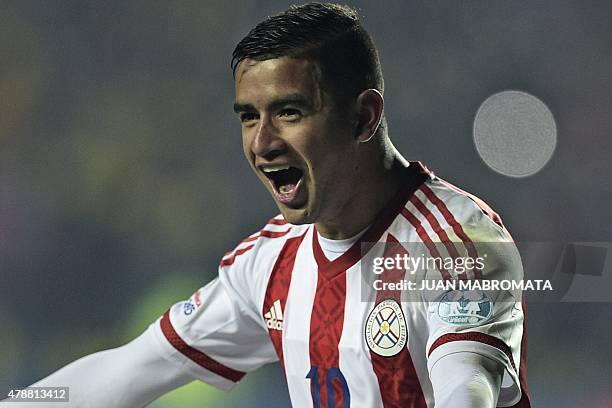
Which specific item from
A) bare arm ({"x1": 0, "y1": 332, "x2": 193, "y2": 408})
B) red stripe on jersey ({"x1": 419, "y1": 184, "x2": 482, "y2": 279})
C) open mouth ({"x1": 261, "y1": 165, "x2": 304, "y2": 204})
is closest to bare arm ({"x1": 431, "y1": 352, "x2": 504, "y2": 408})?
red stripe on jersey ({"x1": 419, "y1": 184, "x2": 482, "y2": 279})

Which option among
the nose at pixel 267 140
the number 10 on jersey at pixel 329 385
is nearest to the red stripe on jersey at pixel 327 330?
the number 10 on jersey at pixel 329 385

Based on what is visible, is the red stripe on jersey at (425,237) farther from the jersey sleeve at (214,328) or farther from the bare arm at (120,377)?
the bare arm at (120,377)

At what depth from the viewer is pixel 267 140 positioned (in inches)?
75.2

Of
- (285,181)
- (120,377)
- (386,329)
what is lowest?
(120,377)

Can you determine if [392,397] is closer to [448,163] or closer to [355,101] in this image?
[355,101]

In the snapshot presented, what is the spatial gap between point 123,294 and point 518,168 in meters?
1.88

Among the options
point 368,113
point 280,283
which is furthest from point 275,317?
point 368,113

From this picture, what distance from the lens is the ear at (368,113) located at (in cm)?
197

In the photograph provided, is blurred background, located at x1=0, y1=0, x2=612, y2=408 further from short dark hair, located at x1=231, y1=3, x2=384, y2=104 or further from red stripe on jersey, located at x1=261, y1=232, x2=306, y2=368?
short dark hair, located at x1=231, y1=3, x2=384, y2=104

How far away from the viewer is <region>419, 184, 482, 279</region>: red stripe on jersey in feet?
6.03

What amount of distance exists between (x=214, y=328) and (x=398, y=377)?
55 centimetres

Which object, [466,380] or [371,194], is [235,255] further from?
[466,380]

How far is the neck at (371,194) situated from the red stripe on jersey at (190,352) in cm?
49

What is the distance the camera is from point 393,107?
15.5 feet
